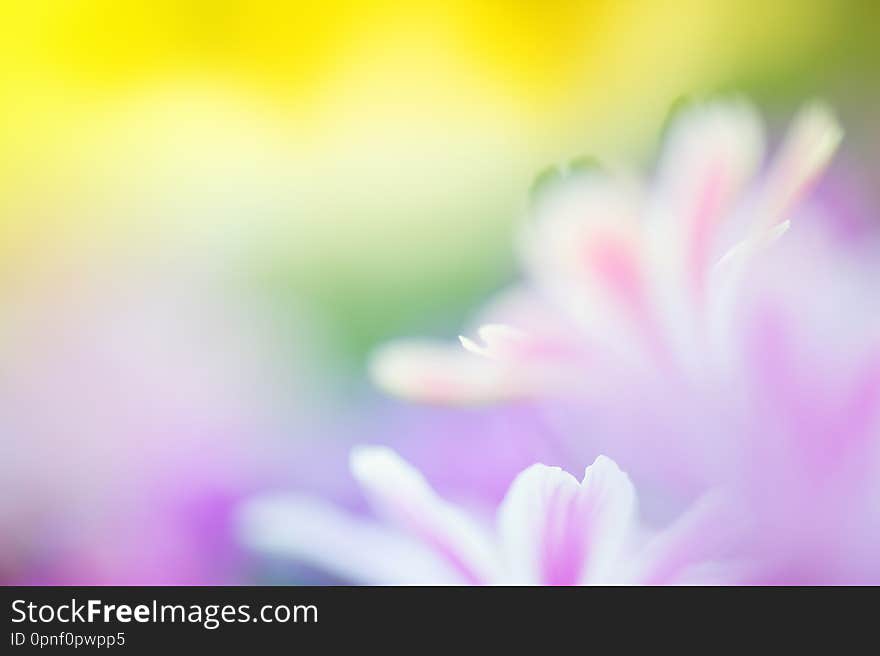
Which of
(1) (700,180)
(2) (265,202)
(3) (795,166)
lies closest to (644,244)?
(1) (700,180)

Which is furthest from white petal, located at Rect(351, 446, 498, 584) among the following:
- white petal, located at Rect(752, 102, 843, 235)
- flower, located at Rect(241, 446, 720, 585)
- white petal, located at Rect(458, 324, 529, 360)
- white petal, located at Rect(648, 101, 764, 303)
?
white petal, located at Rect(752, 102, 843, 235)

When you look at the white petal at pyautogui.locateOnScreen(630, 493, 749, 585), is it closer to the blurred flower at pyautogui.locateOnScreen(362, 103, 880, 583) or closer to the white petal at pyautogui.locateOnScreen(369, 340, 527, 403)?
the blurred flower at pyautogui.locateOnScreen(362, 103, 880, 583)

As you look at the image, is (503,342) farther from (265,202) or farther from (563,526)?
(265,202)

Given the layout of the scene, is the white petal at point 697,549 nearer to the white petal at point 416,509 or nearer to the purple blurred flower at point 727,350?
the purple blurred flower at point 727,350
